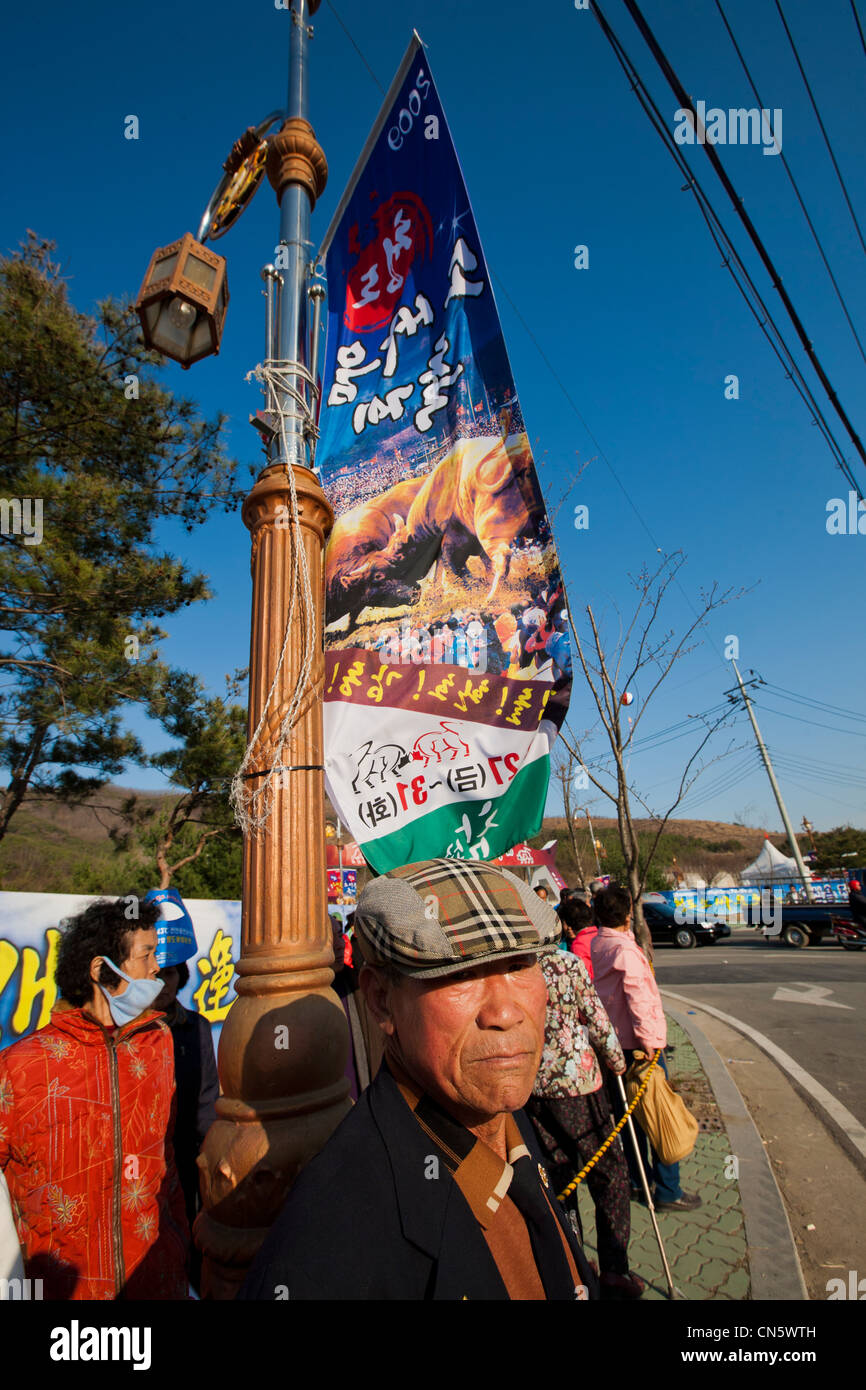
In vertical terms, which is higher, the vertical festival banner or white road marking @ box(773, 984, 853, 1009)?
the vertical festival banner

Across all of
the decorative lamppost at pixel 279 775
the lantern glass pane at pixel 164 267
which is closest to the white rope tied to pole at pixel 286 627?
the decorative lamppost at pixel 279 775

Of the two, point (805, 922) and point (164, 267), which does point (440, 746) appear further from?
point (805, 922)

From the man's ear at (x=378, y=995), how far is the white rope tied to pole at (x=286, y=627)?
0.81m

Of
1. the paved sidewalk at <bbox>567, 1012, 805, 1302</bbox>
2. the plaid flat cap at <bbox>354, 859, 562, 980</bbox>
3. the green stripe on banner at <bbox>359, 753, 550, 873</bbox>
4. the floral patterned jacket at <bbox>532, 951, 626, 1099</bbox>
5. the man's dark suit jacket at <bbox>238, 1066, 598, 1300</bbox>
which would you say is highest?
the green stripe on banner at <bbox>359, 753, 550, 873</bbox>

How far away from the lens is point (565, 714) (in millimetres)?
2777

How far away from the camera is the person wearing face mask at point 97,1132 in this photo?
1.88 m

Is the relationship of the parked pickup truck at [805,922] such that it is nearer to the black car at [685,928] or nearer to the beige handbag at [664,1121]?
the black car at [685,928]

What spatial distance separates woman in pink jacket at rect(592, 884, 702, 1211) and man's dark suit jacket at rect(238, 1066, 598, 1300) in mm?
3325

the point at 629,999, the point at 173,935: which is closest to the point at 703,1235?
the point at 629,999

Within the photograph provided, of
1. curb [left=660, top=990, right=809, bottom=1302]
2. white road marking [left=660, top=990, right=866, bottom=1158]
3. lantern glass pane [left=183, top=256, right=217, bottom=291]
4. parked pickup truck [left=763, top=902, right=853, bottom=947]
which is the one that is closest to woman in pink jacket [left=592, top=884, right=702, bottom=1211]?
curb [left=660, top=990, right=809, bottom=1302]

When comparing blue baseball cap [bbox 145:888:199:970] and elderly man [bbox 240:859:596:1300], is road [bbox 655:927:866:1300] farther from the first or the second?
blue baseball cap [bbox 145:888:199:970]

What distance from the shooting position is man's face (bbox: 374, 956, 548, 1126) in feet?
3.73
